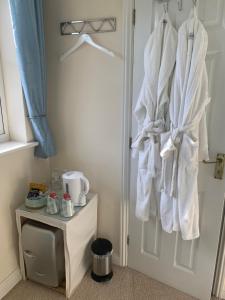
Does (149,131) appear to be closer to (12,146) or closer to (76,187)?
(76,187)

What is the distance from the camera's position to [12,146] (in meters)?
1.63

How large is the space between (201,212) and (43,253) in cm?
115

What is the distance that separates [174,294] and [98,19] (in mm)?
2078

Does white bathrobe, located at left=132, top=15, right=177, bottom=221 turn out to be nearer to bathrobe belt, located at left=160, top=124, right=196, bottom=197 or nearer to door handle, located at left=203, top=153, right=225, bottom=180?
bathrobe belt, located at left=160, top=124, right=196, bottom=197

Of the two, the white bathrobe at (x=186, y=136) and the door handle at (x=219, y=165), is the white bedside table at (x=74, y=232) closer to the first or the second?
the white bathrobe at (x=186, y=136)

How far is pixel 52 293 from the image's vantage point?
1707 millimetres

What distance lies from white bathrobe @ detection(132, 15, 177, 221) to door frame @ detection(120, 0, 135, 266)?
132 millimetres

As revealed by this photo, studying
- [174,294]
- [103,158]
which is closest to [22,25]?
[103,158]

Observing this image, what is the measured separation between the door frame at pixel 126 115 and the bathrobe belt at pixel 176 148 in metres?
0.36

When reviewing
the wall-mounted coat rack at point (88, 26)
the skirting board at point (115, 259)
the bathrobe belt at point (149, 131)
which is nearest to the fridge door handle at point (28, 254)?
the skirting board at point (115, 259)

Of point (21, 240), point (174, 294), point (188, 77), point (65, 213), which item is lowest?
point (174, 294)

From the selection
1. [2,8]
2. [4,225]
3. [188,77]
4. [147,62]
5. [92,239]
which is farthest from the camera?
[92,239]

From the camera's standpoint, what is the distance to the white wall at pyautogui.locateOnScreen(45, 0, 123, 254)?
5.23ft

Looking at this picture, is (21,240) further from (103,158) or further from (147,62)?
(147,62)
